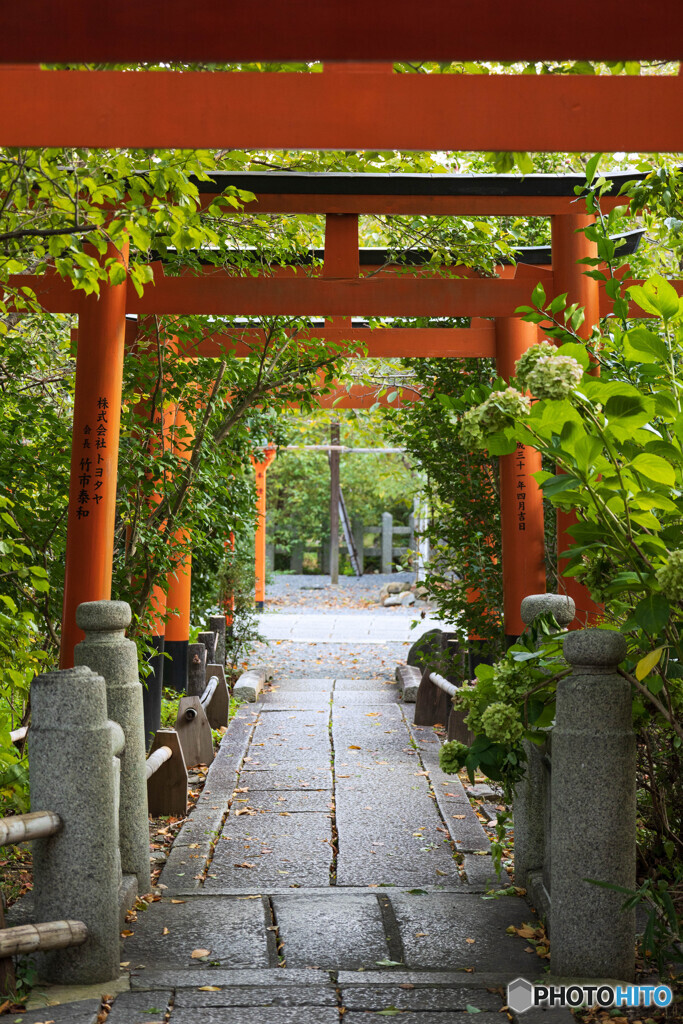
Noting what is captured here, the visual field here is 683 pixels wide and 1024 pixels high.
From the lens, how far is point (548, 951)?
320 centimetres

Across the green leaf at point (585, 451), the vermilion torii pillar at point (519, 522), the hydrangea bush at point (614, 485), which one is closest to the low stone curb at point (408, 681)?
the vermilion torii pillar at point (519, 522)

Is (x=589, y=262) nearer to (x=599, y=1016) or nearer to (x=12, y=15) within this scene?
(x=12, y=15)

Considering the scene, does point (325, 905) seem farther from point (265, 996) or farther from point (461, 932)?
point (265, 996)

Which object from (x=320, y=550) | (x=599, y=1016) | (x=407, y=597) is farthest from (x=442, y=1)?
(x=320, y=550)

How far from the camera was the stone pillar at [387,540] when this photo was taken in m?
23.7

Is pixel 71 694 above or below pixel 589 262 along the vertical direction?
below

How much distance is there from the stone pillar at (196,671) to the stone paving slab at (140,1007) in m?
5.18

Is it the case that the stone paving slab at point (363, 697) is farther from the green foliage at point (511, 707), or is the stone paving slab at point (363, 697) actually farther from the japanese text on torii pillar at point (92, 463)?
the green foliage at point (511, 707)

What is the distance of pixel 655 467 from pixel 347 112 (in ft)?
4.68

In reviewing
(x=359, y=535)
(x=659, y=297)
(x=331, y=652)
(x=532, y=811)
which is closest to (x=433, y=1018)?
(x=532, y=811)

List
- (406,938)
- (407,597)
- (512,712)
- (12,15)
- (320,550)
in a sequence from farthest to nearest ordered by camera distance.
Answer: (320,550) → (407,597) → (406,938) → (512,712) → (12,15)

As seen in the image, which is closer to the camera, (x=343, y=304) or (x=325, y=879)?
(x=325, y=879)

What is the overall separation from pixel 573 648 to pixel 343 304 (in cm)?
323

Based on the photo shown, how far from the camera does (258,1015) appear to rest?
108 inches
